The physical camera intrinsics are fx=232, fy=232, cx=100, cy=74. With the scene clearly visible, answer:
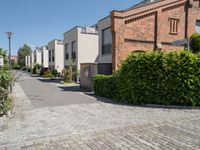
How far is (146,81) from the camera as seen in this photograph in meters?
11.4

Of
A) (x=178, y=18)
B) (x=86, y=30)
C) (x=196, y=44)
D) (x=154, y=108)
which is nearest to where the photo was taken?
(x=154, y=108)

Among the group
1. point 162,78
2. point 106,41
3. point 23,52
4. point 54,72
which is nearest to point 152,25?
point 106,41

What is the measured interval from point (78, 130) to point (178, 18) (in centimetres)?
1607

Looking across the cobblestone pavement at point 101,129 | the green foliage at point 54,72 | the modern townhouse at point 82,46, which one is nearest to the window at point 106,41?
the modern townhouse at point 82,46

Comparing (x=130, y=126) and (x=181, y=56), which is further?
(x=181, y=56)

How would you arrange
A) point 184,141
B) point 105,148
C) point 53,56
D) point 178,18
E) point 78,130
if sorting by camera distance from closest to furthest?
point 105,148
point 184,141
point 78,130
point 178,18
point 53,56

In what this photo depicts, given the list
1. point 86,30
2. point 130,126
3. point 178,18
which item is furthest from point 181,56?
point 86,30

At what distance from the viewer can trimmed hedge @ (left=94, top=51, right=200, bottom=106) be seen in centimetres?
1066

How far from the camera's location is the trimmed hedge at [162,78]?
35.0ft

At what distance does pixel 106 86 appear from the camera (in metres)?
14.0

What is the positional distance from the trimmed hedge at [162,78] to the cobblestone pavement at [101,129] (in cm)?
93

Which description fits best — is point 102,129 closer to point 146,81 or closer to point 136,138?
point 136,138

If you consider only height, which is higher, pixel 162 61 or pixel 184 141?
pixel 162 61

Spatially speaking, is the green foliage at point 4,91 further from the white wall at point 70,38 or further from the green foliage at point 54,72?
the green foliage at point 54,72
